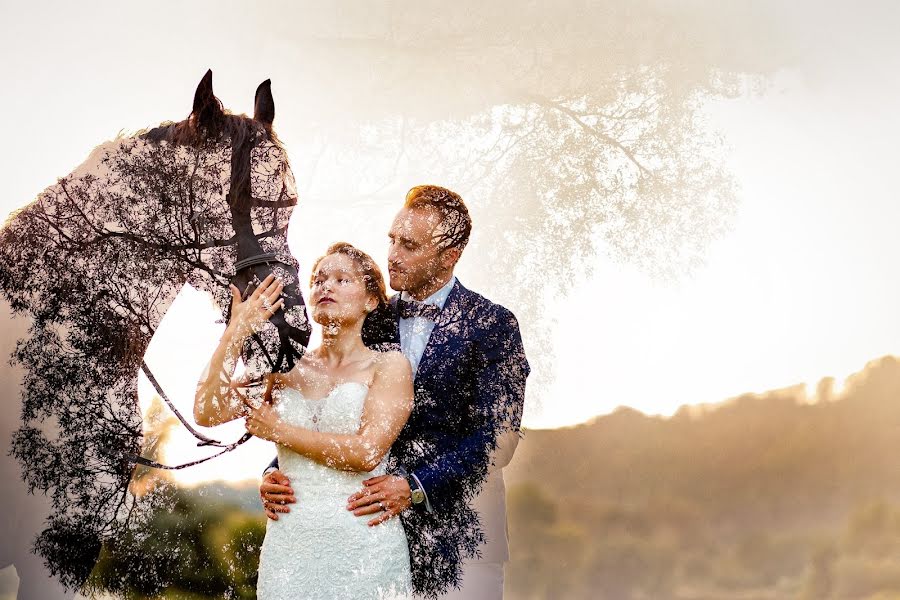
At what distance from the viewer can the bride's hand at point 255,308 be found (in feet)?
5.54

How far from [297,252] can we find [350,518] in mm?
1011

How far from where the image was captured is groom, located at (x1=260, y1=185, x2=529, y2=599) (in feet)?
6.13

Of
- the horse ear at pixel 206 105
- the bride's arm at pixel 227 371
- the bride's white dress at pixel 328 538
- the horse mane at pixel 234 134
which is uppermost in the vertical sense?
the horse ear at pixel 206 105

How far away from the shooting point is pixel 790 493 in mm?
3100

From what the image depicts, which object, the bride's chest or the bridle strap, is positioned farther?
the bridle strap

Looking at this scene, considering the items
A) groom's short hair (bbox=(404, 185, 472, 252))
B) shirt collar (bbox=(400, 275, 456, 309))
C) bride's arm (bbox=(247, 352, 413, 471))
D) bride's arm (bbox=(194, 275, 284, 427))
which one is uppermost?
groom's short hair (bbox=(404, 185, 472, 252))

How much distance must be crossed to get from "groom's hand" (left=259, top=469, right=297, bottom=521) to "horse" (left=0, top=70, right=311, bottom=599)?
42 cm

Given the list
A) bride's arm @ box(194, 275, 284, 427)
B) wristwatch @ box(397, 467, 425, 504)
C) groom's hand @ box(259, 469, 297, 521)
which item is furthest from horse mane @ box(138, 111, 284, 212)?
wristwatch @ box(397, 467, 425, 504)

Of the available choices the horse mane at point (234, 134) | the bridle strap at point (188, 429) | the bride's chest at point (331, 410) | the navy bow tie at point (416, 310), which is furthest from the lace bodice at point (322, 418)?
the horse mane at point (234, 134)

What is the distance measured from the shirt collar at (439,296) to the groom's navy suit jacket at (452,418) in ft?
0.05

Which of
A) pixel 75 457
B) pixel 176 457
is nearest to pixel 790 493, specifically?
pixel 176 457

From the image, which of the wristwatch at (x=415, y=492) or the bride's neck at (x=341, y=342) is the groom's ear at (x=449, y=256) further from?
the wristwatch at (x=415, y=492)

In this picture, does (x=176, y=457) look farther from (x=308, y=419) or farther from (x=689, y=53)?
(x=689, y=53)

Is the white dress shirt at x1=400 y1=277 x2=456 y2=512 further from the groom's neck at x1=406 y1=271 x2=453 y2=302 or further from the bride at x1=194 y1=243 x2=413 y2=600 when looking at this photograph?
the bride at x1=194 y1=243 x2=413 y2=600
